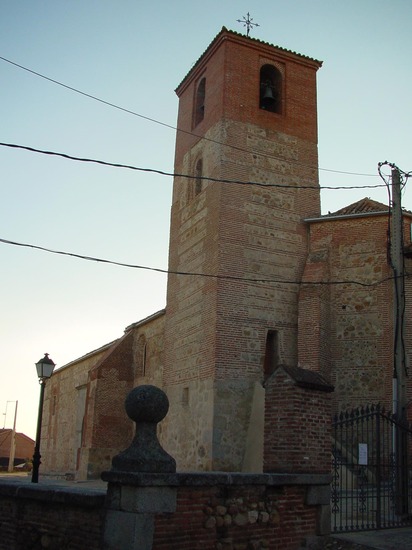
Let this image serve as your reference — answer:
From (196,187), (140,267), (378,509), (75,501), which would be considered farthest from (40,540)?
(196,187)

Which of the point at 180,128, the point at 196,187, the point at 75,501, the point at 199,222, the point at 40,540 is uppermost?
the point at 180,128

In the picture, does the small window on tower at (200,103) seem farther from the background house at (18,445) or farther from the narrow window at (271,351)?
the background house at (18,445)

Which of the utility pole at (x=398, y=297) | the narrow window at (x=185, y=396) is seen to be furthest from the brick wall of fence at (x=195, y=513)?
the narrow window at (x=185, y=396)

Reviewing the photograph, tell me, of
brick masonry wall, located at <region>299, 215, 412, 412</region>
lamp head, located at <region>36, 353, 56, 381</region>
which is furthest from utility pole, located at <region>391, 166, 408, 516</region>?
lamp head, located at <region>36, 353, 56, 381</region>

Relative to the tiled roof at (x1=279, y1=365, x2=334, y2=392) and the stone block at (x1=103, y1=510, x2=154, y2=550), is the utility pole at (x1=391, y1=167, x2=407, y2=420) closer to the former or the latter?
the tiled roof at (x1=279, y1=365, x2=334, y2=392)

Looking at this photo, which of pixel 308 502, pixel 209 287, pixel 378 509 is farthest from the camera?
pixel 209 287

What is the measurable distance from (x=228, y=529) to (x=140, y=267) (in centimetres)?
665

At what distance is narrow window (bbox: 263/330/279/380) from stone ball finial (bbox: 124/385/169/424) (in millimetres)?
11397

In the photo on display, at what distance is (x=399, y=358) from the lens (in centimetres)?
1248

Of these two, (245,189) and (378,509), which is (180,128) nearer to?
(245,189)

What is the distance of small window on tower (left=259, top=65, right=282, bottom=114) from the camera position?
21.0 meters

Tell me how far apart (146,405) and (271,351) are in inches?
470

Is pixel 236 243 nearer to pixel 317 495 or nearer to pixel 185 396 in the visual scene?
pixel 185 396

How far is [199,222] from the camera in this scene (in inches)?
798
